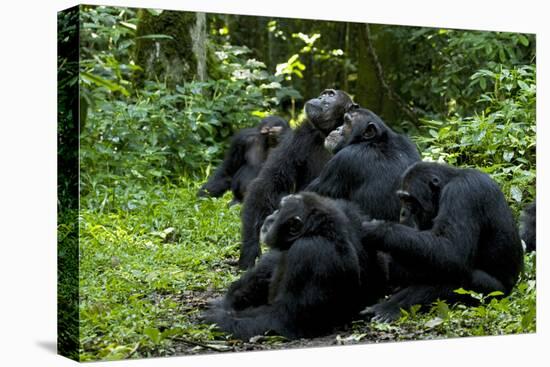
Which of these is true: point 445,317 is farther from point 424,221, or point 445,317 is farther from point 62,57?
point 62,57

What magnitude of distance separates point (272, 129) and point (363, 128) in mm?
2675

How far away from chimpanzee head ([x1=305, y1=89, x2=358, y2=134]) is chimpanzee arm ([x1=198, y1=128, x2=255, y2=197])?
213cm

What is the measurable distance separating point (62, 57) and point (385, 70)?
18.1 feet

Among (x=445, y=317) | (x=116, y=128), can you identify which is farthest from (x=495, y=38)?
(x=116, y=128)

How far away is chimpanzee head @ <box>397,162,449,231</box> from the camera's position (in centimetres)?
689

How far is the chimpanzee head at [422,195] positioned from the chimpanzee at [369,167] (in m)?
0.32

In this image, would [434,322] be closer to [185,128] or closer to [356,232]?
[356,232]

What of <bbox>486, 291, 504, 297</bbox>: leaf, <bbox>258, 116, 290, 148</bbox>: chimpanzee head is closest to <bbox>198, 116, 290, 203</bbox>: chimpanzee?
<bbox>258, 116, 290, 148</bbox>: chimpanzee head

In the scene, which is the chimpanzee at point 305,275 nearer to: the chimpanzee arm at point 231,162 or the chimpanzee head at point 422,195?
the chimpanzee head at point 422,195

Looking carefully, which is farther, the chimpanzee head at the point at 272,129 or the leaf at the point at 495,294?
the chimpanzee head at the point at 272,129

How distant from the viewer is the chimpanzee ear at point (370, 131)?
24.8ft

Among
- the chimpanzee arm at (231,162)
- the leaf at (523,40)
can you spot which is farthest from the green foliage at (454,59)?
the chimpanzee arm at (231,162)

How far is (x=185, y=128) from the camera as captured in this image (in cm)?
909

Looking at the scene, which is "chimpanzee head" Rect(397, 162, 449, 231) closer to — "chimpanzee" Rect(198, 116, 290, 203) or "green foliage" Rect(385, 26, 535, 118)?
"green foliage" Rect(385, 26, 535, 118)
